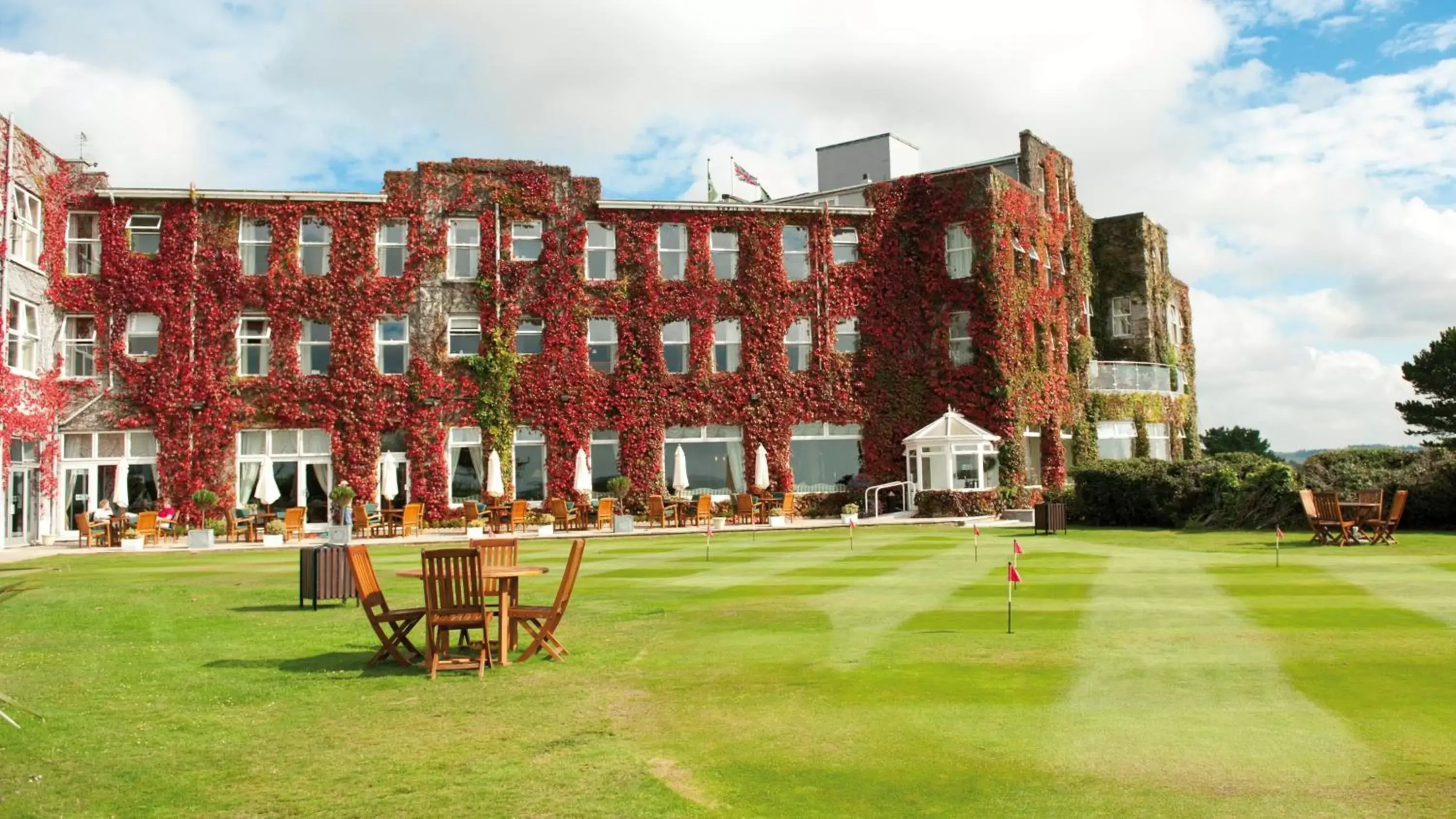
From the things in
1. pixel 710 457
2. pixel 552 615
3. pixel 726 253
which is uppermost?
pixel 726 253

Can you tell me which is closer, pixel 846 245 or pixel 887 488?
pixel 887 488

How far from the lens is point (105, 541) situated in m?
31.0

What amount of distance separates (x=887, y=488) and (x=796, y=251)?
9266mm

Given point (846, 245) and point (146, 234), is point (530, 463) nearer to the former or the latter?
point (846, 245)

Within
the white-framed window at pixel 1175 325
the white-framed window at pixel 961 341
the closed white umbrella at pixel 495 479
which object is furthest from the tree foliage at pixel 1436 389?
the closed white umbrella at pixel 495 479

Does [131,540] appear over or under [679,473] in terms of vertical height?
under

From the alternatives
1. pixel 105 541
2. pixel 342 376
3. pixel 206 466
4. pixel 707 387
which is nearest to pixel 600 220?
pixel 707 387

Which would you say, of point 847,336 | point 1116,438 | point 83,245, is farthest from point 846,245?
point 83,245

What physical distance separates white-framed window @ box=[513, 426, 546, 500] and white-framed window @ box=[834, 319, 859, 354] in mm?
11150

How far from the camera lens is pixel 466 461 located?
38094mm

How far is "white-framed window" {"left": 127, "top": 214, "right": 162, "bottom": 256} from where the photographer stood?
36781mm

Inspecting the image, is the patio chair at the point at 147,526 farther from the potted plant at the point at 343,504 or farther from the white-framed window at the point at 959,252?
the white-framed window at the point at 959,252

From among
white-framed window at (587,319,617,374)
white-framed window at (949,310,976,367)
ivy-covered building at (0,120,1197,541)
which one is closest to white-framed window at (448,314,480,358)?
ivy-covered building at (0,120,1197,541)

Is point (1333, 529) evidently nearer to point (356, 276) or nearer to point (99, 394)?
point (356, 276)
